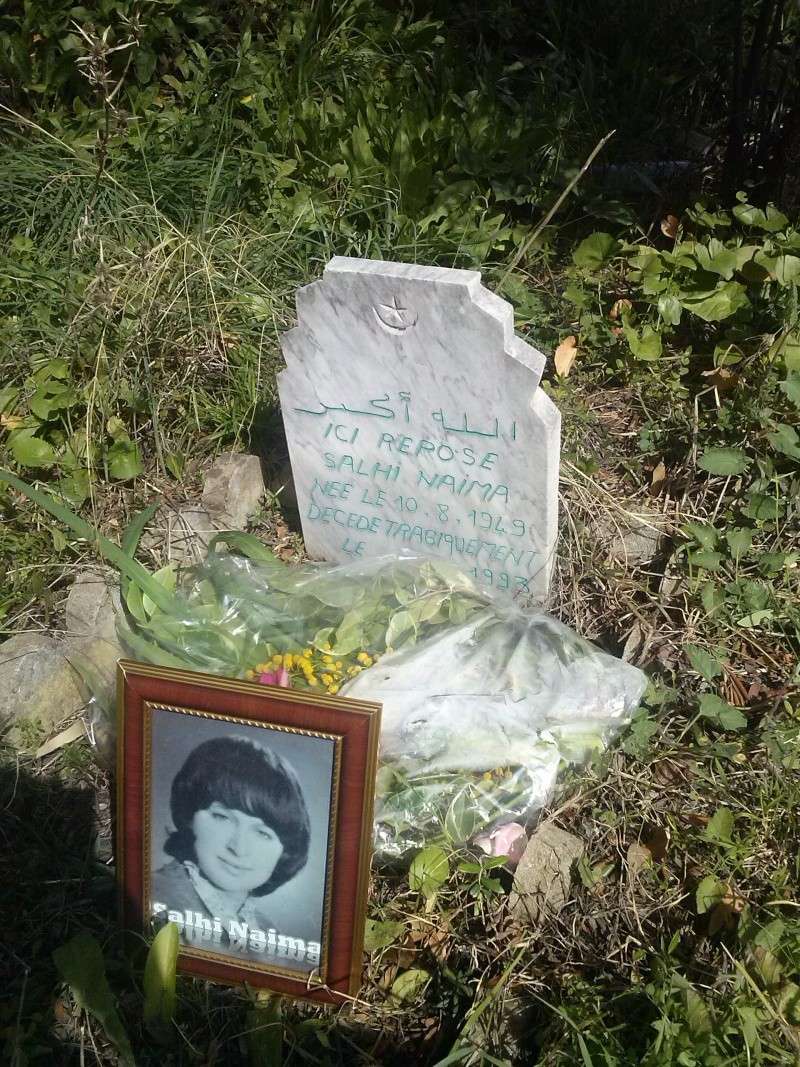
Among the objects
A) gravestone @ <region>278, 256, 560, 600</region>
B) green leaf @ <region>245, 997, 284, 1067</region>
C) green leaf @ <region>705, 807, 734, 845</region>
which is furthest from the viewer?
gravestone @ <region>278, 256, 560, 600</region>

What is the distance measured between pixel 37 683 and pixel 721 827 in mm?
1493

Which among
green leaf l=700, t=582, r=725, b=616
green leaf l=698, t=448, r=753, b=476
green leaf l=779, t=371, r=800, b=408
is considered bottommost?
green leaf l=700, t=582, r=725, b=616

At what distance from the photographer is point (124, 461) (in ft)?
8.83

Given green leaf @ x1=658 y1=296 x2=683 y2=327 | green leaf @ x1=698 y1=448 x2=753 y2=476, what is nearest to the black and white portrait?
green leaf @ x1=698 y1=448 x2=753 y2=476

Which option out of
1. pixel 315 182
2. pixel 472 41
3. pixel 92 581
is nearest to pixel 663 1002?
pixel 92 581

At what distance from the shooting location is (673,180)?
354 cm

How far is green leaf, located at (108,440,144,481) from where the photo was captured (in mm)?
2684

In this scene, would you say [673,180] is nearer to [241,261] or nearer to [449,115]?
[449,115]

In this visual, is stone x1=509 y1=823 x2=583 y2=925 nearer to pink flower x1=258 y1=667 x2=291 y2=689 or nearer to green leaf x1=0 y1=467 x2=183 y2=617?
pink flower x1=258 y1=667 x2=291 y2=689

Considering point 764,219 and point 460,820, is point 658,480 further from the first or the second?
point 460,820

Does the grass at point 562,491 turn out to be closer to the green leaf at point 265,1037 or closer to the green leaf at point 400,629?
the green leaf at point 265,1037

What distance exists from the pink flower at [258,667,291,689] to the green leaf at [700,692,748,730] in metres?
0.88

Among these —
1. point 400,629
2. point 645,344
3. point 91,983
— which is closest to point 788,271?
point 645,344

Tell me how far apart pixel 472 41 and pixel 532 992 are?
11.2 ft
